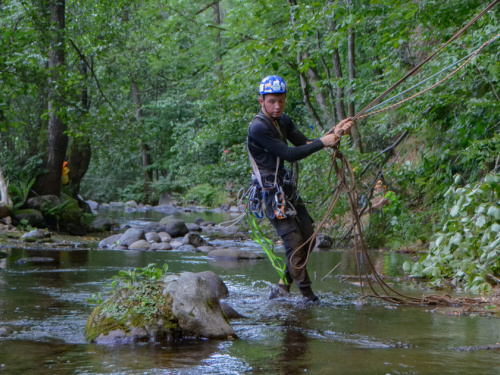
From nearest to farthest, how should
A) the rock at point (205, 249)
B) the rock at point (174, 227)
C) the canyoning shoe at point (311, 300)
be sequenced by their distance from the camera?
the canyoning shoe at point (311, 300) < the rock at point (205, 249) < the rock at point (174, 227)

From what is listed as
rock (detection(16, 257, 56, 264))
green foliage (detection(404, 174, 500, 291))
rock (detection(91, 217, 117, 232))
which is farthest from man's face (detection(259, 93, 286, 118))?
rock (detection(91, 217, 117, 232))

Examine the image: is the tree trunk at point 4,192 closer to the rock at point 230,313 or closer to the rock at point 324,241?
the rock at point 324,241

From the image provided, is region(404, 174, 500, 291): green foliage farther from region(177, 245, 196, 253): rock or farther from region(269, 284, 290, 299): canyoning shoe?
region(177, 245, 196, 253): rock

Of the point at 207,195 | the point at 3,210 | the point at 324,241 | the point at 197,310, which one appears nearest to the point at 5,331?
the point at 197,310

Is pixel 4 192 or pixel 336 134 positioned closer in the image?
pixel 336 134

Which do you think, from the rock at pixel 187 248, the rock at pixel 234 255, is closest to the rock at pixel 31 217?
the rock at pixel 187 248

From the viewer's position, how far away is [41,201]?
16.0 m

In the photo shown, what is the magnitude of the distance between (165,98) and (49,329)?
3217 centimetres

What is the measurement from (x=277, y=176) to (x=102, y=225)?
1226cm

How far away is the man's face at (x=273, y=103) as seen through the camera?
19.6ft

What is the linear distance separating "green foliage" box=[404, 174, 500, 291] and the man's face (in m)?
2.44

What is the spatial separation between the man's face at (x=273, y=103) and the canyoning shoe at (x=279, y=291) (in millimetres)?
1879

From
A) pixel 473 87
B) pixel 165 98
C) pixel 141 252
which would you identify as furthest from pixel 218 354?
pixel 165 98

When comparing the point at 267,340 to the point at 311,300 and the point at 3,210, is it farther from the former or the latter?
the point at 3,210
